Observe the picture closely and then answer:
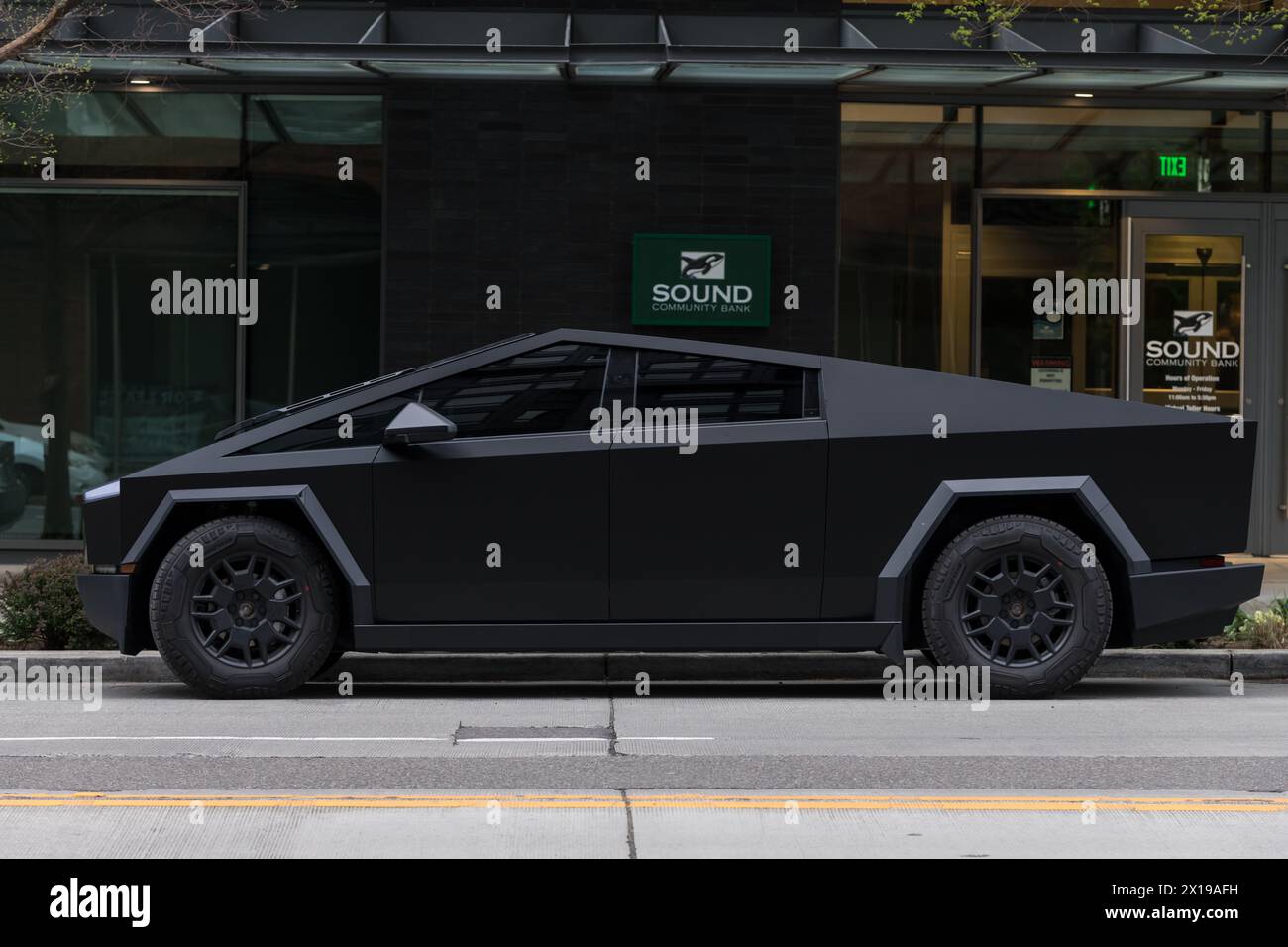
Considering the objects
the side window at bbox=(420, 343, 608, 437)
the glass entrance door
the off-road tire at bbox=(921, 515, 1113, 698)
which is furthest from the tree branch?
the glass entrance door

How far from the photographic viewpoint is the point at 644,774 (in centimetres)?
636

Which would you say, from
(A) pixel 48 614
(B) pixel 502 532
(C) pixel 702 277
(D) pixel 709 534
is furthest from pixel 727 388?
(C) pixel 702 277

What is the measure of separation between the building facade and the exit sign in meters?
0.02

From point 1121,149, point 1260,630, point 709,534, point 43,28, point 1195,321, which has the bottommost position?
point 1260,630

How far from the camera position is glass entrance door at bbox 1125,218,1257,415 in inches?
596

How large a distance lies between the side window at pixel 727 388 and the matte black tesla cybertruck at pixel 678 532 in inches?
0.8

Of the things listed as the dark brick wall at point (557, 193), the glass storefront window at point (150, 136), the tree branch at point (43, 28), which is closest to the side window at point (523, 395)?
the tree branch at point (43, 28)

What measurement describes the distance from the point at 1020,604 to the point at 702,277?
6.78 m

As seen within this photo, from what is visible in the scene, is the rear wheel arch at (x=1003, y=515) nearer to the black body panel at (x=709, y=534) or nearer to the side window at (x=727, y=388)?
the black body panel at (x=709, y=534)

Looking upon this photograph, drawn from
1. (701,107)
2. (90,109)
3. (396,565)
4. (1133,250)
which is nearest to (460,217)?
(701,107)

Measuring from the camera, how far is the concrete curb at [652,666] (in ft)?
29.5

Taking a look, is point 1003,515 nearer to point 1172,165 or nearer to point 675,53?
point 675,53

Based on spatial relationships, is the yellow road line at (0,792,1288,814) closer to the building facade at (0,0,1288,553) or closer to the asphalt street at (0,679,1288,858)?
the asphalt street at (0,679,1288,858)

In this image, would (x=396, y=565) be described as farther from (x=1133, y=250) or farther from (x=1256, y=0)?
(x=1133, y=250)
